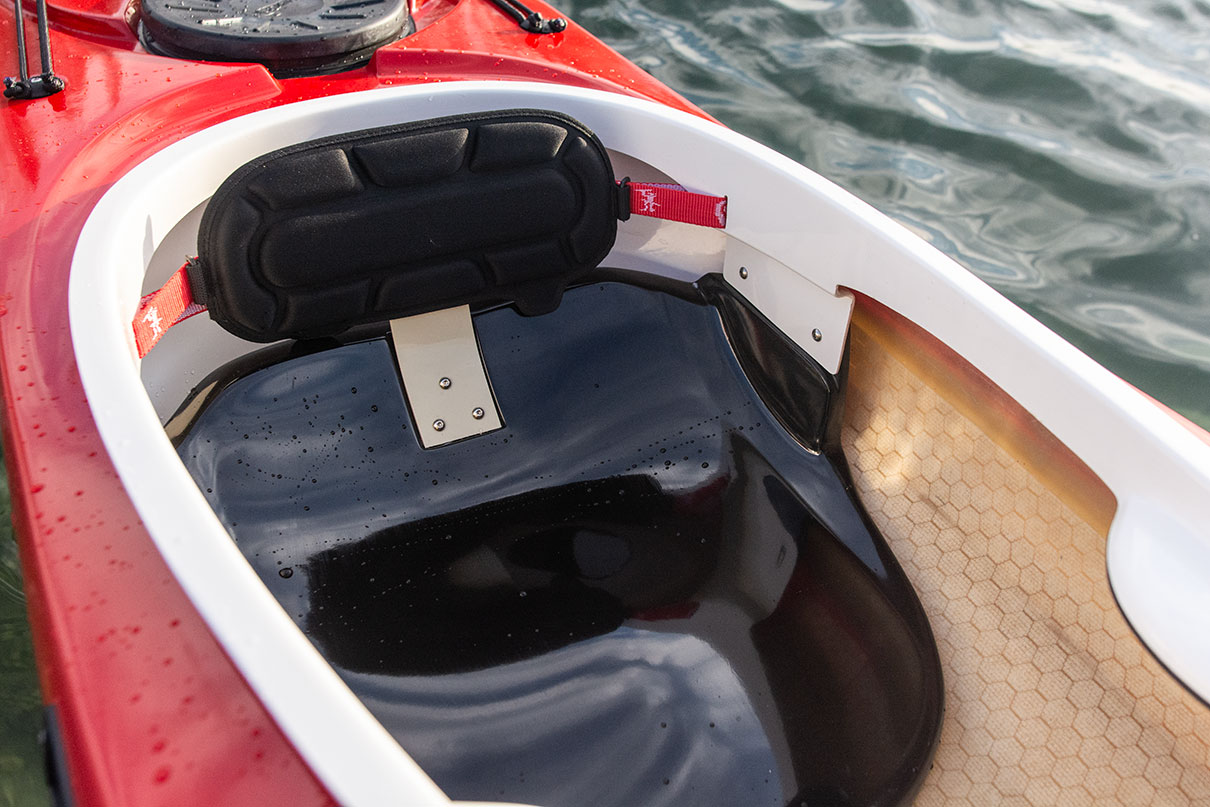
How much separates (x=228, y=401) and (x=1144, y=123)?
2.35m

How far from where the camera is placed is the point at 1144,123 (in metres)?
2.46

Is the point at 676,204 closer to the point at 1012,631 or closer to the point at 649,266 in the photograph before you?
the point at 649,266

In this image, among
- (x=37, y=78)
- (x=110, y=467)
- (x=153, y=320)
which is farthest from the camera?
(x=37, y=78)

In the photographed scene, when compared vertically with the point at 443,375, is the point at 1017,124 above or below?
below

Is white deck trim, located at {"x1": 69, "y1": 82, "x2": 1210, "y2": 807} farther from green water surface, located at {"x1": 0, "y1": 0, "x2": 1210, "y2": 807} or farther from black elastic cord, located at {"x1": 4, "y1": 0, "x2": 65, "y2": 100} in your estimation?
green water surface, located at {"x1": 0, "y1": 0, "x2": 1210, "y2": 807}

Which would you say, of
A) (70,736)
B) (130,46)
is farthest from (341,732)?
(130,46)

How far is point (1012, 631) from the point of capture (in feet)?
3.33

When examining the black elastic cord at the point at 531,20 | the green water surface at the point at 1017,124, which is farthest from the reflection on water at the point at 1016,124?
the black elastic cord at the point at 531,20

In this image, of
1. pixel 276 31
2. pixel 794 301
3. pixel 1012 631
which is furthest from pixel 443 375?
pixel 1012 631

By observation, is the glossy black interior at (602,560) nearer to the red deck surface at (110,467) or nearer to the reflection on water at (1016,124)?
the red deck surface at (110,467)

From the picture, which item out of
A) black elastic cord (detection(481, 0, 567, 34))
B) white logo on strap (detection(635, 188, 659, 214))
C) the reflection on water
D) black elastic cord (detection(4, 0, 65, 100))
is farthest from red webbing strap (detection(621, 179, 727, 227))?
the reflection on water

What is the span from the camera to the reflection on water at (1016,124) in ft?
6.84

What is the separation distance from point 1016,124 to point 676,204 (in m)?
1.63

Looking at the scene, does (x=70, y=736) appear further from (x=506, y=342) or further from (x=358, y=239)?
(x=506, y=342)
